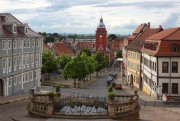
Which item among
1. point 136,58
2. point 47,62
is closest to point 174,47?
point 136,58

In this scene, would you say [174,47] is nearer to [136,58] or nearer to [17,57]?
[17,57]

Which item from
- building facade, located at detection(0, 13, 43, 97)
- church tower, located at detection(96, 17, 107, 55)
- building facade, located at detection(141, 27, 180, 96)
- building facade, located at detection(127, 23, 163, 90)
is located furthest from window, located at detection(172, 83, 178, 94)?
church tower, located at detection(96, 17, 107, 55)

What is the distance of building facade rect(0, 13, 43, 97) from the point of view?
4950 cm

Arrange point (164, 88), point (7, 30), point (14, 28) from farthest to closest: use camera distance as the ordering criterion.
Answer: point (14, 28) < point (7, 30) < point (164, 88)

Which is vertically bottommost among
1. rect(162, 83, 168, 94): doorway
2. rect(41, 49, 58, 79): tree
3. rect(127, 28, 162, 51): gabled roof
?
rect(162, 83, 168, 94): doorway

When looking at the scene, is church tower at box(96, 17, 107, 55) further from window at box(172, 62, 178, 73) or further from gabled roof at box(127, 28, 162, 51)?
window at box(172, 62, 178, 73)

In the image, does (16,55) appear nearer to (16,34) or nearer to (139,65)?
(16,34)

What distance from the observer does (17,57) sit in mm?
53156

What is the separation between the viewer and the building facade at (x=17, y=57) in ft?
162

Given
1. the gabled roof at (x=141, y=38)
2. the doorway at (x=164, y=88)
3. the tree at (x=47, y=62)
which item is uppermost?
the gabled roof at (x=141, y=38)

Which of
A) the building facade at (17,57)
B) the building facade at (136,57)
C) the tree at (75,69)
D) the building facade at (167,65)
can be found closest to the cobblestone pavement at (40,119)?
the building facade at (167,65)

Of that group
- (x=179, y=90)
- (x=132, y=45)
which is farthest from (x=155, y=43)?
(x=132, y=45)

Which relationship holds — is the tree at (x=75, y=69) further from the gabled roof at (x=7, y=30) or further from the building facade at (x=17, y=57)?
the gabled roof at (x=7, y=30)

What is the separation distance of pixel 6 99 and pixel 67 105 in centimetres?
1502
